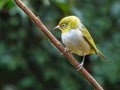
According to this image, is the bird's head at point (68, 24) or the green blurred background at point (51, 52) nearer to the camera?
the bird's head at point (68, 24)

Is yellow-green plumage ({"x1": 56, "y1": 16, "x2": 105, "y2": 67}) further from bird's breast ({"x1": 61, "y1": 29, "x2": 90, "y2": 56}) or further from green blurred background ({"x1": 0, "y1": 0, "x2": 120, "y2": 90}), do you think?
green blurred background ({"x1": 0, "y1": 0, "x2": 120, "y2": 90})

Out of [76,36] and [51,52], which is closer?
[76,36]

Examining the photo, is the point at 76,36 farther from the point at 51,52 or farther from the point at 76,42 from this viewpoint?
the point at 51,52

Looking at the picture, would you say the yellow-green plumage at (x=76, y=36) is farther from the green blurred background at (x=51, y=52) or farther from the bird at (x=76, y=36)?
the green blurred background at (x=51, y=52)

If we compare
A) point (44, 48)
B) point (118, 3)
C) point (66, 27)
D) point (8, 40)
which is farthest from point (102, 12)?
point (66, 27)

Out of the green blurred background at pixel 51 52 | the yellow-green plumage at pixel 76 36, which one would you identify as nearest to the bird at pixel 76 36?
the yellow-green plumage at pixel 76 36

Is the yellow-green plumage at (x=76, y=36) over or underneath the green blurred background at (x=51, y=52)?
over

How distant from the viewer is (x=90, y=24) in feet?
9.61

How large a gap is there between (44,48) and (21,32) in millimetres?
194

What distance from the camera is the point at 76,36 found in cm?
119

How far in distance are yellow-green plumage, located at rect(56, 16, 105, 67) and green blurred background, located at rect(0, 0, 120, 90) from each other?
167 cm

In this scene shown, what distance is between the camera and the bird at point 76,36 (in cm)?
110

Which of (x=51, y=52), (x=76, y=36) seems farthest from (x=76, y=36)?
(x=51, y=52)

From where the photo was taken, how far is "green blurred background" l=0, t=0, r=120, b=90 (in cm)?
293
